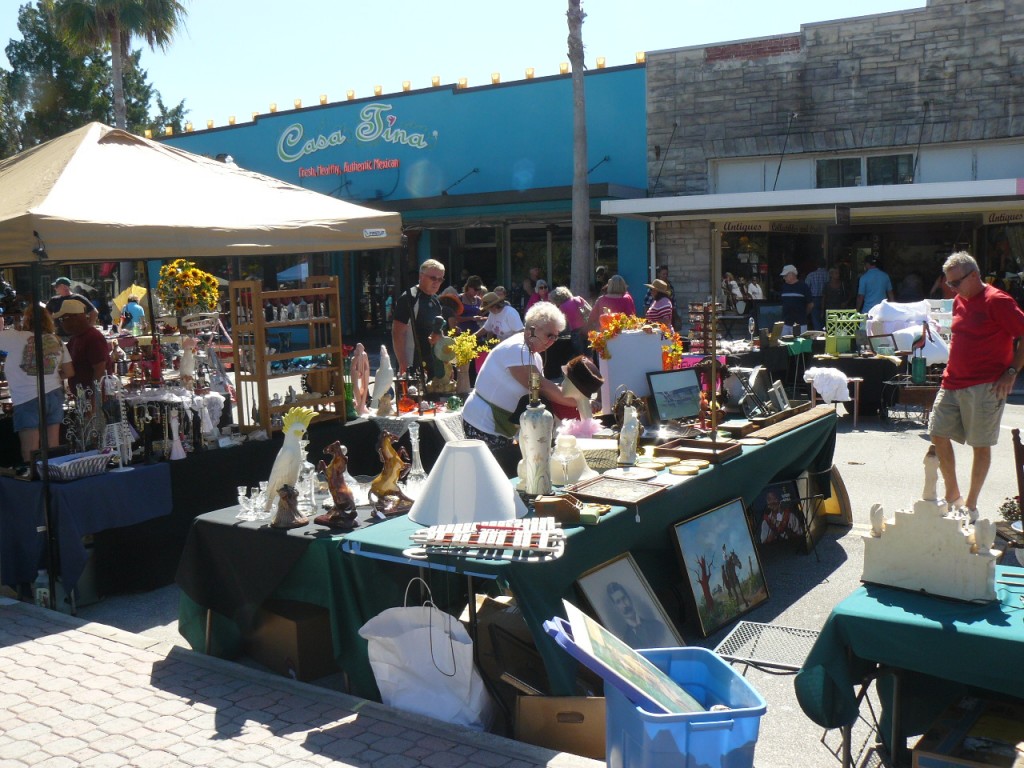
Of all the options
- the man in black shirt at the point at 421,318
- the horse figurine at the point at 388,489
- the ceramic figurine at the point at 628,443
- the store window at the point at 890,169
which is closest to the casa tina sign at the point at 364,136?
the store window at the point at 890,169

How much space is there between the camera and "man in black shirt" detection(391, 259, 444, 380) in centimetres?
788

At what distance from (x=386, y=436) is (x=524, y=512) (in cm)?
79

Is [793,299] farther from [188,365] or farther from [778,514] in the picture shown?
[188,365]

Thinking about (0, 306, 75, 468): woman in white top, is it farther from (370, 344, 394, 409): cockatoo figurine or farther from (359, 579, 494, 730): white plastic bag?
(359, 579, 494, 730): white plastic bag

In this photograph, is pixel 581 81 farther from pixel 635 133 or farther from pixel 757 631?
pixel 757 631

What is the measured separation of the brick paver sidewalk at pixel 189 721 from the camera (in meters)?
3.51

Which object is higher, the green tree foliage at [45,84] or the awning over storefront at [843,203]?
the green tree foliage at [45,84]

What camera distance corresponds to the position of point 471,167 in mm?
20500

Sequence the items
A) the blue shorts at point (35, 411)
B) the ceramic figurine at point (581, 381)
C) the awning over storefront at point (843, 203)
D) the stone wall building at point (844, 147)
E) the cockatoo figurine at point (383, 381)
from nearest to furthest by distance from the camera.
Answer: the ceramic figurine at point (581, 381)
the blue shorts at point (35, 411)
the cockatoo figurine at point (383, 381)
the awning over storefront at point (843, 203)
the stone wall building at point (844, 147)

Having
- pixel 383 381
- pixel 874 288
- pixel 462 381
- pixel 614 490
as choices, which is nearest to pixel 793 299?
pixel 874 288

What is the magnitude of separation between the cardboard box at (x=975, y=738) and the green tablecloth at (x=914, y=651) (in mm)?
96

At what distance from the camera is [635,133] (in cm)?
1862

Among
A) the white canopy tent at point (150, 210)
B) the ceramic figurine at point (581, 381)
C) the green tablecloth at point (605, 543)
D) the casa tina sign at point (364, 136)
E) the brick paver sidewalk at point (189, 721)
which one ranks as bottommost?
the brick paver sidewalk at point (189, 721)

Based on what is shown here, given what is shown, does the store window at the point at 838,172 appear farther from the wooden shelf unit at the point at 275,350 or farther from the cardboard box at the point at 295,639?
the cardboard box at the point at 295,639
